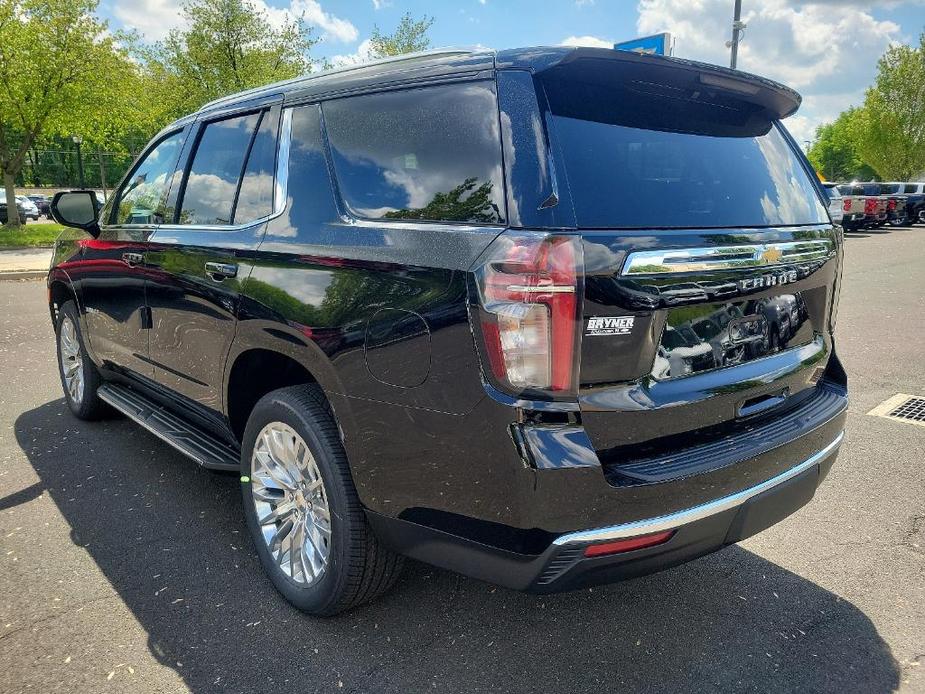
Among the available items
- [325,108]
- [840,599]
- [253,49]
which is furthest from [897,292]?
[253,49]

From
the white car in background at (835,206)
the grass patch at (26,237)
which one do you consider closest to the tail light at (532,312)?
the white car in background at (835,206)

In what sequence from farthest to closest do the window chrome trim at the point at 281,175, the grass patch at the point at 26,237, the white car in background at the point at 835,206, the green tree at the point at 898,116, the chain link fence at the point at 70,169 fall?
the chain link fence at the point at 70,169, the green tree at the point at 898,116, the grass patch at the point at 26,237, the white car in background at the point at 835,206, the window chrome trim at the point at 281,175

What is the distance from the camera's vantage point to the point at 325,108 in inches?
105

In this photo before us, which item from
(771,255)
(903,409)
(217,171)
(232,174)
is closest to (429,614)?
(771,255)

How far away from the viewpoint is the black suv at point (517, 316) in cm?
190

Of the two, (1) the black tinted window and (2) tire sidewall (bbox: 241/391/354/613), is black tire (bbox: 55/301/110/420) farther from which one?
(2) tire sidewall (bbox: 241/391/354/613)

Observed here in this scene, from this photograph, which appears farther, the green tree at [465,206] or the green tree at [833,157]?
the green tree at [833,157]

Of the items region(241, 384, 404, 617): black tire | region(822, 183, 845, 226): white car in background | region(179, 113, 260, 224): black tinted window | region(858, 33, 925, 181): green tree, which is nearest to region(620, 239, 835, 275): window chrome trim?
region(822, 183, 845, 226): white car in background

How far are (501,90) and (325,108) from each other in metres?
0.87

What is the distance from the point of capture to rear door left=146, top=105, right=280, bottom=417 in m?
2.88

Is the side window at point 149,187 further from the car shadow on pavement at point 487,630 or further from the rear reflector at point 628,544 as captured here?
the rear reflector at point 628,544

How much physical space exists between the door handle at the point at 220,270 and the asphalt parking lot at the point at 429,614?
1.19 meters

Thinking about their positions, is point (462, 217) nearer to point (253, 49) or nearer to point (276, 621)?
point (276, 621)

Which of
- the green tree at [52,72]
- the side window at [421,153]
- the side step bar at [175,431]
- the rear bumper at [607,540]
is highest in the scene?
the green tree at [52,72]
